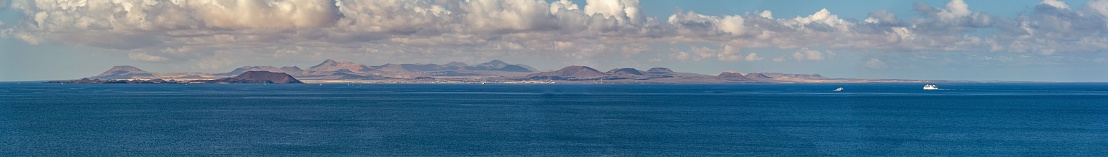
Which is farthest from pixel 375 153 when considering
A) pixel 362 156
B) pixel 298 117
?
pixel 298 117

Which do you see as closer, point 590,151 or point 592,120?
point 590,151

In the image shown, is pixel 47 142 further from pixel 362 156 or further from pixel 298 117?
pixel 298 117

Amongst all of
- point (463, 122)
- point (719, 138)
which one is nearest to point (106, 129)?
point (463, 122)

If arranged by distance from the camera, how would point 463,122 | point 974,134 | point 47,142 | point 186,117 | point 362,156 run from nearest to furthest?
1. point 362,156
2. point 47,142
3. point 974,134
4. point 463,122
5. point 186,117

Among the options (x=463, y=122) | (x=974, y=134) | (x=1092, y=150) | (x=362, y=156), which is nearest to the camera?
(x=362, y=156)

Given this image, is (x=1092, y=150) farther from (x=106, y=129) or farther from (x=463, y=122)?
(x=106, y=129)

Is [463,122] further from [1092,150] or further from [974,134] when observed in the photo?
[1092,150]

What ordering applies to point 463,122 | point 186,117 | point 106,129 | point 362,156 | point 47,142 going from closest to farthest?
point 362,156
point 47,142
point 106,129
point 463,122
point 186,117

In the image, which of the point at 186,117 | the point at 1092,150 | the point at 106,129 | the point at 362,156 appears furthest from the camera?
the point at 186,117

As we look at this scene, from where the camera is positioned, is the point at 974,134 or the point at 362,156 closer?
the point at 362,156
